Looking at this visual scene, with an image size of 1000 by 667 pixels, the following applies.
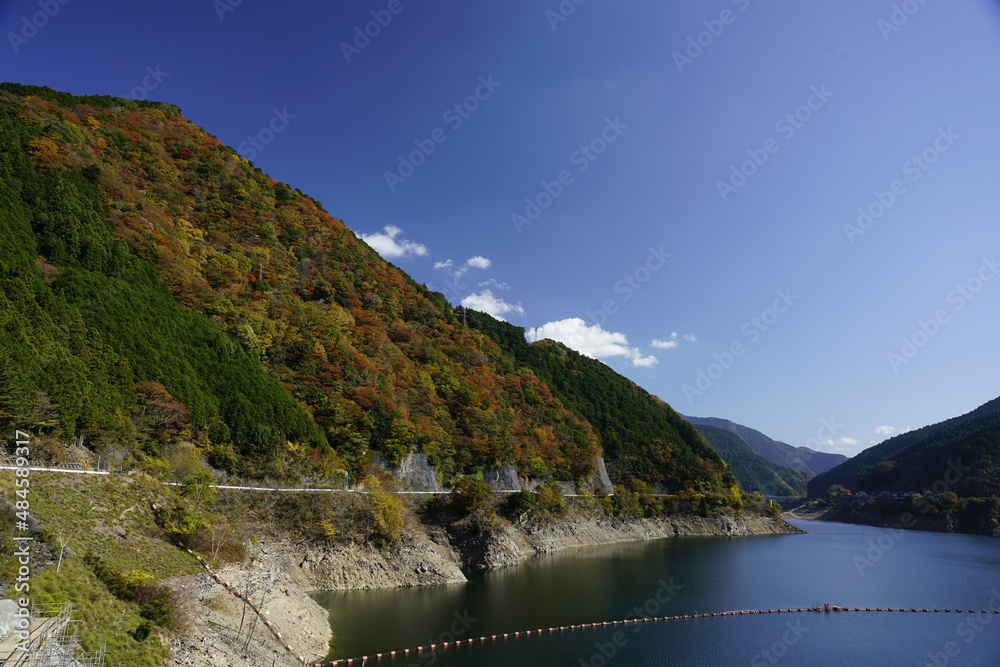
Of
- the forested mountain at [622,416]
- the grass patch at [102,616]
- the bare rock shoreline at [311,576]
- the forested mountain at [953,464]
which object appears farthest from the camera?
the forested mountain at [953,464]

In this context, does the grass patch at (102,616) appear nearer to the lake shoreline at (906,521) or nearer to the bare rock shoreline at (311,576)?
the bare rock shoreline at (311,576)

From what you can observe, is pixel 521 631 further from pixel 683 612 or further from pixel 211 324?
pixel 211 324

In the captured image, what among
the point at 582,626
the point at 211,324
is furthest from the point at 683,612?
the point at 211,324

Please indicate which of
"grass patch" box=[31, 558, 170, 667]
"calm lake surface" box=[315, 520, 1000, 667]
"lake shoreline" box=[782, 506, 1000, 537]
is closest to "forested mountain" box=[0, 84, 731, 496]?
"grass patch" box=[31, 558, 170, 667]

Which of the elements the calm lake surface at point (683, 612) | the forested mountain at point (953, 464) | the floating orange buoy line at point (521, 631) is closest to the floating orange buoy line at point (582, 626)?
the floating orange buoy line at point (521, 631)

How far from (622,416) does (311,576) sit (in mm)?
72402

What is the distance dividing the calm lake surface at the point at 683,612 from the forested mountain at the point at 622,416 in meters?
34.9

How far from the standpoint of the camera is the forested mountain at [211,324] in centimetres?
2823

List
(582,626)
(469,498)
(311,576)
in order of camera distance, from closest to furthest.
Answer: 1. (582,626)
2. (311,576)
3. (469,498)

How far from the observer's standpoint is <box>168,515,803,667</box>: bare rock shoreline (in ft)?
57.7

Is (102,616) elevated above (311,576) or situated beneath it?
elevated above

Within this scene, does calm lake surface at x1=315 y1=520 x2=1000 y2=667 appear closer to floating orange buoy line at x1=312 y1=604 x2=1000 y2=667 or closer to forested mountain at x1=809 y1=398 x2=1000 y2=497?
floating orange buoy line at x1=312 y1=604 x2=1000 y2=667

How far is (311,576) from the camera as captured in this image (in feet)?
105

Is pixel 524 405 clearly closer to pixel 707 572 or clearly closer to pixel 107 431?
pixel 707 572
